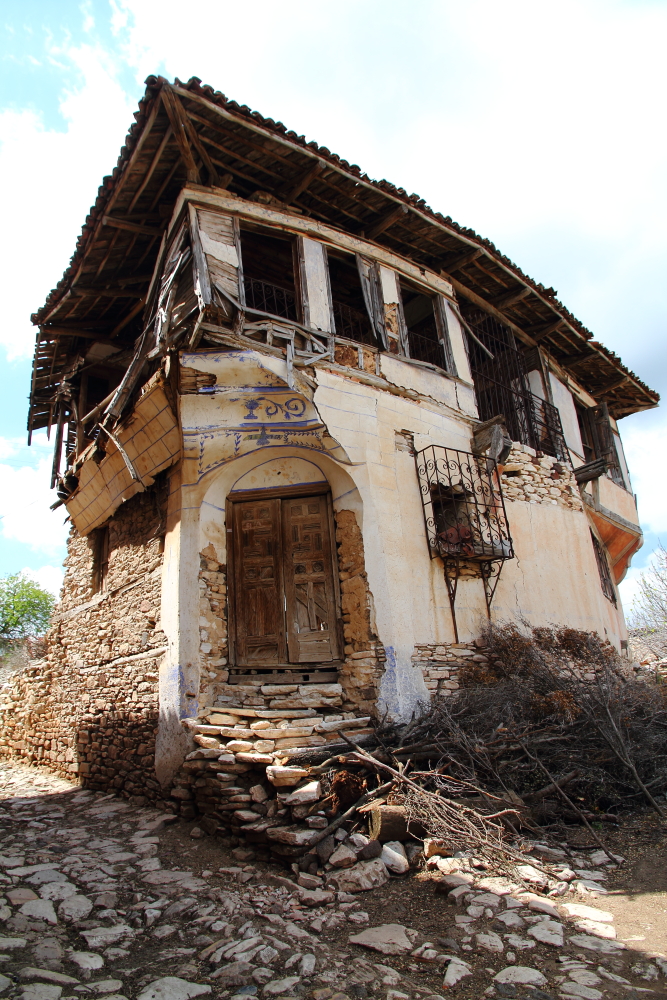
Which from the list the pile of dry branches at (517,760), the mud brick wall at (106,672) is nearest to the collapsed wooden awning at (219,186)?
the mud brick wall at (106,672)

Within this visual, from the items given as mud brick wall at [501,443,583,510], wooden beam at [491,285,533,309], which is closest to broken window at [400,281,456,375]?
wooden beam at [491,285,533,309]

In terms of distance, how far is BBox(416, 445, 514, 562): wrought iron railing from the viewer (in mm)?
7758

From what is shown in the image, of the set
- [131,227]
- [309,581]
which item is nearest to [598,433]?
[309,581]

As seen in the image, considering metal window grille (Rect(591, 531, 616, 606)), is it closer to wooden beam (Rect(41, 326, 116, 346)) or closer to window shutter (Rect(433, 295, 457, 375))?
window shutter (Rect(433, 295, 457, 375))

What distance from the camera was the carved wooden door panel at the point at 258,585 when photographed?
738 centimetres

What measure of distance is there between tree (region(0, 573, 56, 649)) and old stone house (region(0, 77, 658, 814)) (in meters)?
19.1

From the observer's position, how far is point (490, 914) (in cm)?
397

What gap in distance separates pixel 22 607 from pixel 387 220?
25499mm

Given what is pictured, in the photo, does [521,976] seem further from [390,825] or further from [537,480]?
[537,480]

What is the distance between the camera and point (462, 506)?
8477 millimetres

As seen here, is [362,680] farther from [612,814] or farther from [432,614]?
[612,814]

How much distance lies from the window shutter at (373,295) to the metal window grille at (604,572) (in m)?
6.06

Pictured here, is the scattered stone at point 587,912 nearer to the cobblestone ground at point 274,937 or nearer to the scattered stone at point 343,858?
the cobblestone ground at point 274,937

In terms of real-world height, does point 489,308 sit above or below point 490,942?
above
